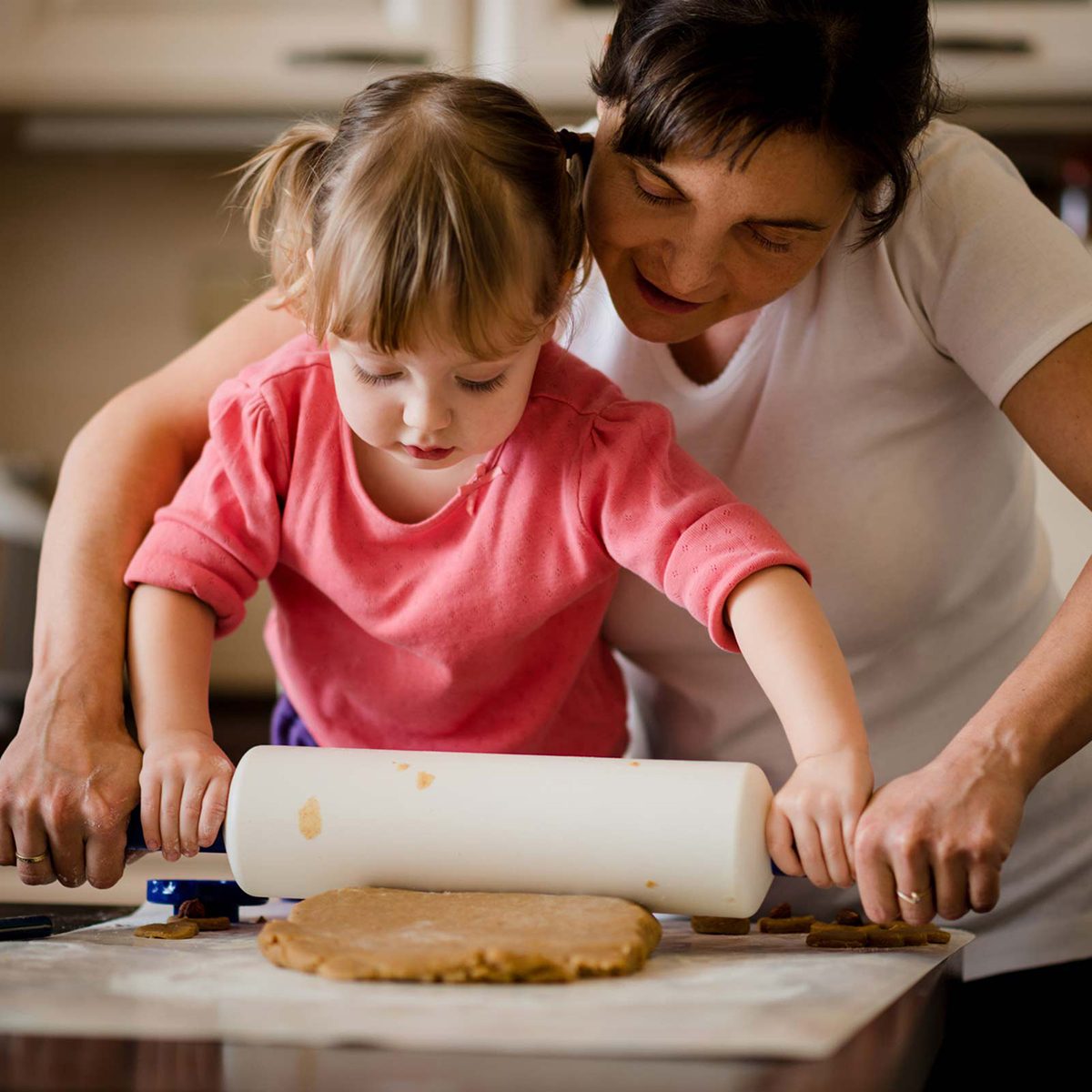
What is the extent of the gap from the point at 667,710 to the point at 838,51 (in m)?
0.52

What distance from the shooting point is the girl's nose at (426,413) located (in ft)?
2.58

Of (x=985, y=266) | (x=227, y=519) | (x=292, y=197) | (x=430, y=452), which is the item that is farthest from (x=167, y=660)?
(x=985, y=266)

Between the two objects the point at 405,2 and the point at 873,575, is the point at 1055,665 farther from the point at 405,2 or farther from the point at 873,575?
the point at 405,2

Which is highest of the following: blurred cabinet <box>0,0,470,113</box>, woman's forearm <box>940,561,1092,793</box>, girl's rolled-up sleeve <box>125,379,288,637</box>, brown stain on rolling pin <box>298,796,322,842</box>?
blurred cabinet <box>0,0,470,113</box>

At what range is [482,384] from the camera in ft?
2.66

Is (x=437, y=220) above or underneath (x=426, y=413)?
above

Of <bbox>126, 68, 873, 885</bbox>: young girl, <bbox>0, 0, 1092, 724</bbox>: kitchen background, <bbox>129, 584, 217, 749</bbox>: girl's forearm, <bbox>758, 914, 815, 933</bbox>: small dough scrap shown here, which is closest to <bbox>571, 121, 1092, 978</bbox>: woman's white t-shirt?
<bbox>126, 68, 873, 885</bbox>: young girl

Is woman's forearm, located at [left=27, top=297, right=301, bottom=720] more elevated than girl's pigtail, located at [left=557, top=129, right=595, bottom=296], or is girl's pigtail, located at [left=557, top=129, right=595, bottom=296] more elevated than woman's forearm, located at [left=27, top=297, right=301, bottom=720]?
girl's pigtail, located at [left=557, top=129, right=595, bottom=296]

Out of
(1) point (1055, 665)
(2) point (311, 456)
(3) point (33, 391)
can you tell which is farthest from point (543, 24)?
(1) point (1055, 665)

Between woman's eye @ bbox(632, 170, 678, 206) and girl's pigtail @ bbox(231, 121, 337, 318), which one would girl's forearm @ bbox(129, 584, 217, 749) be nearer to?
girl's pigtail @ bbox(231, 121, 337, 318)

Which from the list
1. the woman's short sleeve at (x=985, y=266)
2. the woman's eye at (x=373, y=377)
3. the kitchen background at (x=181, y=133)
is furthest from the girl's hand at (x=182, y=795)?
the kitchen background at (x=181, y=133)

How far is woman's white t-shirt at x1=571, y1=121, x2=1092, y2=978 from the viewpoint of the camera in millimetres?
936

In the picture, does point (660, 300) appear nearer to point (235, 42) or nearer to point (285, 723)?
point (285, 723)

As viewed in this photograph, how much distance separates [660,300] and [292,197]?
25cm
